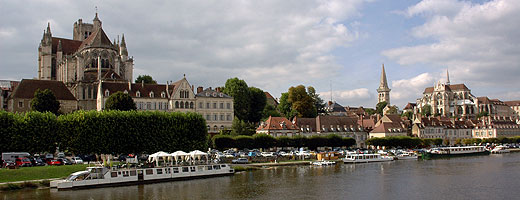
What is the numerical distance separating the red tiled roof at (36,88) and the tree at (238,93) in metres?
28.8

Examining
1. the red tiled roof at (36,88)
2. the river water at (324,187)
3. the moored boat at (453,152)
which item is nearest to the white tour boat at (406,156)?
the moored boat at (453,152)

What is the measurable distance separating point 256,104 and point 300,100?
33.8 ft

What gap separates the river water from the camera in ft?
115

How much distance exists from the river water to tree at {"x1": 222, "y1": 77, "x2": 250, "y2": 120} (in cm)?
4050

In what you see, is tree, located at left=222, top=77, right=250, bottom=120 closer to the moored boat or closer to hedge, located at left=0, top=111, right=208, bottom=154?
the moored boat

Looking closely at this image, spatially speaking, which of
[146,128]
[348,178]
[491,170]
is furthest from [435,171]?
[146,128]

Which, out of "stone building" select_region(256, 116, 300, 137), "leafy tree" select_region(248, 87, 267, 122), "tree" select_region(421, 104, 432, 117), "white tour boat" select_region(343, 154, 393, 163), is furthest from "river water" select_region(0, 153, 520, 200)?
"tree" select_region(421, 104, 432, 117)

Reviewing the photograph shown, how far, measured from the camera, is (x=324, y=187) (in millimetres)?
39219

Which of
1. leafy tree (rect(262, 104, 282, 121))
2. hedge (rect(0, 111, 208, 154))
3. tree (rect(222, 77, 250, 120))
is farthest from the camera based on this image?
leafy tree (rect(262, 104, 282, 121))

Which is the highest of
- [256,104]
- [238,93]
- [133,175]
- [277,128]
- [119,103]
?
[238,93]

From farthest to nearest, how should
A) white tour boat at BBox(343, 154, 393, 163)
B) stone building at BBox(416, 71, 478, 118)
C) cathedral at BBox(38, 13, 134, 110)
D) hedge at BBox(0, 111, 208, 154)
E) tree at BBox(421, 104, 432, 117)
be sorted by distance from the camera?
1. stone building at BBox(416, 71, 478, 118)
2. tree at BBox(421, 104, 432, 117)
3. cathedral at BBox(38, 13, 134, 110)
4. white tour boat at BBox(343, 154, 393, 163)
5. hedge at BBox(0, 111, 208, 154)

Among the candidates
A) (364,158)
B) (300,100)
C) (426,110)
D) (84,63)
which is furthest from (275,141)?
(426,110)

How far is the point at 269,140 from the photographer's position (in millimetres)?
73250

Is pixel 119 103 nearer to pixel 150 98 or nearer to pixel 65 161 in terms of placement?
pixel 150 98
